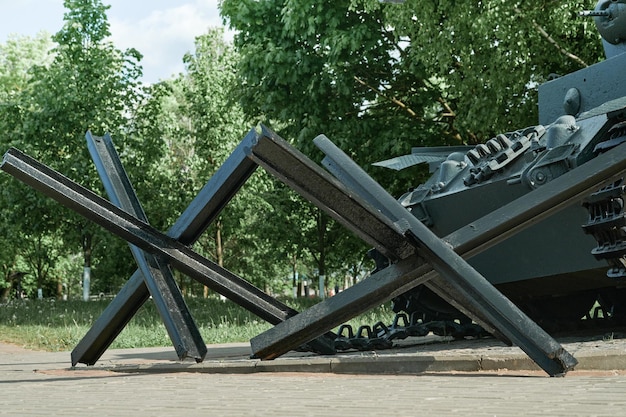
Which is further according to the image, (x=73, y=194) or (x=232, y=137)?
(x=232, y=137)

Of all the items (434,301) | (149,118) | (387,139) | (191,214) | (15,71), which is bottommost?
(434,301)

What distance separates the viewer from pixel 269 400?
18.4 feet

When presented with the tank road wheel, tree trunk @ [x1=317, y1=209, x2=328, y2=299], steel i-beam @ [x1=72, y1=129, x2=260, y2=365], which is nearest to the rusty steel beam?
steel i-beam @ [x1=72, y1=129, x2=260, y2=365]

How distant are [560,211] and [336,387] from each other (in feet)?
9.60

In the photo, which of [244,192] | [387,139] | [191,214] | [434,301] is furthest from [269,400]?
[244,192]

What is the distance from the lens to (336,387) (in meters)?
6.26

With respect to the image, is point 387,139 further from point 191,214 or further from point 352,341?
point 191,214

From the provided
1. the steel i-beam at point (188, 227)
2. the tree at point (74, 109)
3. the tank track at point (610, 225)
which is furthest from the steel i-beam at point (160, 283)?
the tree at point (74, 109)

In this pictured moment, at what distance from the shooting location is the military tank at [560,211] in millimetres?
7914

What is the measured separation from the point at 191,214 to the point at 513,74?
10.9 metres

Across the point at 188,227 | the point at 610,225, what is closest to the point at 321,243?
the point at 188,227

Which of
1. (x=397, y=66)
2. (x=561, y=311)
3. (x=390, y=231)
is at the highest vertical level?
(x=397, y=66)

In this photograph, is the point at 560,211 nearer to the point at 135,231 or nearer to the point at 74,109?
the point at 135,231

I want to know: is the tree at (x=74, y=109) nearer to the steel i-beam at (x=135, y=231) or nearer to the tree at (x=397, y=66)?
the tree at (x=397, y=66)
